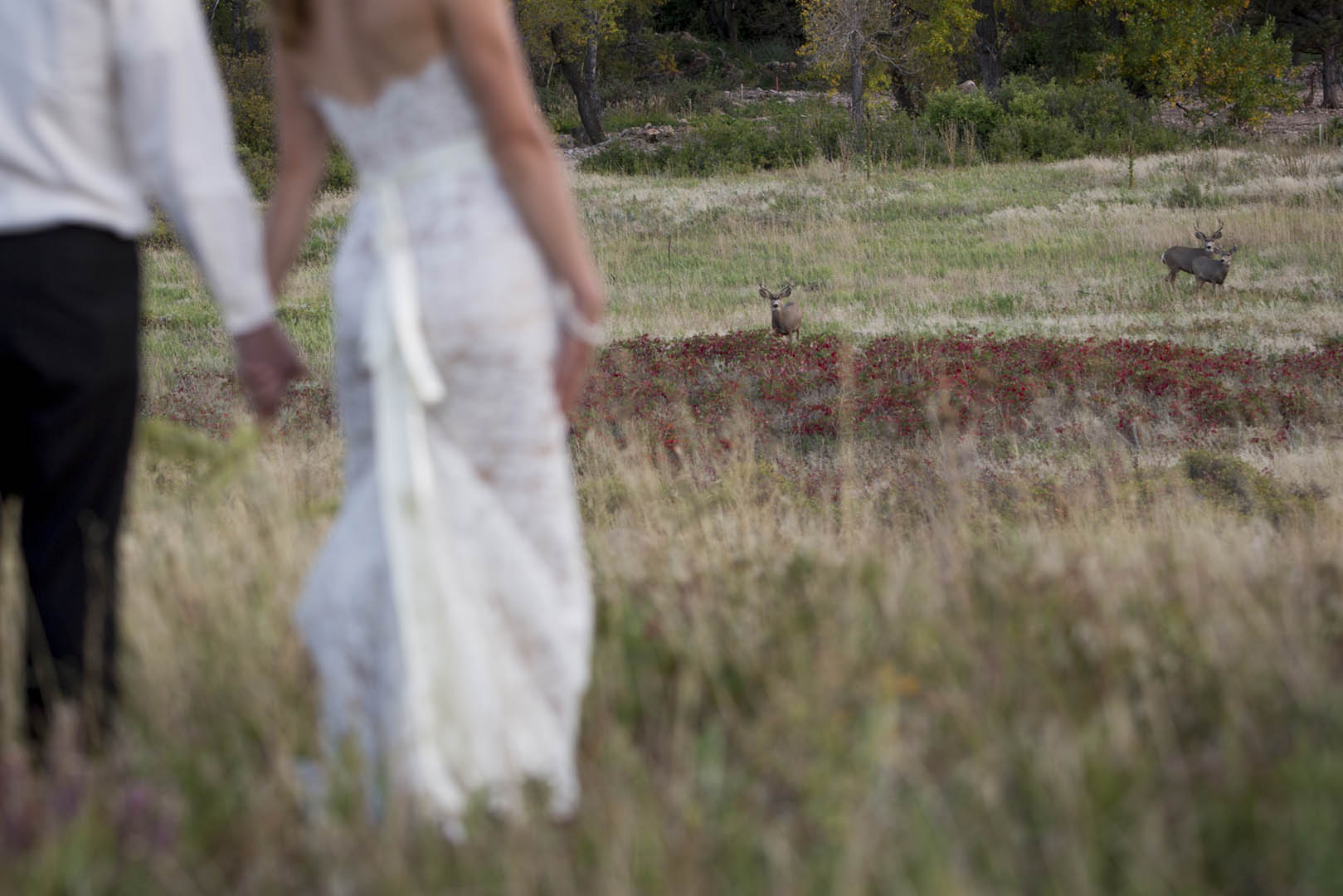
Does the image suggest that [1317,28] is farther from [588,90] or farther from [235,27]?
[235,27]

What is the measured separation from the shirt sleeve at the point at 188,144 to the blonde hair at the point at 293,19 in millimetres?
169

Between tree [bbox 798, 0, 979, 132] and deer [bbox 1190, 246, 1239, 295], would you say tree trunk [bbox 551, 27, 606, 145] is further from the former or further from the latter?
deer [bbox 1190, 246, 1239, 295]

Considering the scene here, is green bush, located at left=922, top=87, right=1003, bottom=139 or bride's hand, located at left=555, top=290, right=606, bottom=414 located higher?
bride's hand, located at left=555, top=290, right=606, bottom=414

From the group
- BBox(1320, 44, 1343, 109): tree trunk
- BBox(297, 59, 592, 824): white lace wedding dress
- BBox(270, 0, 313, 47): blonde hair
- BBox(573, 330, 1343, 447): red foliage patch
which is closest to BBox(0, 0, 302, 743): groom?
BBox(270, 0, 313, 47): blonde hair

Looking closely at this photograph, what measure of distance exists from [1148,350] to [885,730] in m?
11.8

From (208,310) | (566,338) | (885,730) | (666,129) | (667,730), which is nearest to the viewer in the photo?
(885,730)

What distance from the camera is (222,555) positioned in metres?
3.99

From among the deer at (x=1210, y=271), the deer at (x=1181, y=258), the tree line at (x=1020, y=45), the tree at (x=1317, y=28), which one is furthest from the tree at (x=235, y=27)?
the tree at (x=1317, y=28)

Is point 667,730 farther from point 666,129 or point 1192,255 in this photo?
point 666,129

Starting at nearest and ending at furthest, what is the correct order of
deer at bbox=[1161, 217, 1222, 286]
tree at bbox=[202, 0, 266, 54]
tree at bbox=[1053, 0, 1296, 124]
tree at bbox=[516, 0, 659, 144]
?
deer at bbox=[1161, 217, 1222, 286]
tree at bbox=[516, 0, 659, 144]
tree at bbox=[1053, 0, 1296, 124]
tree at bbox=[202, 0, 266, 54]

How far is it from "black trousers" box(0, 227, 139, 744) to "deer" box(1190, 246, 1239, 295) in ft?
54.0

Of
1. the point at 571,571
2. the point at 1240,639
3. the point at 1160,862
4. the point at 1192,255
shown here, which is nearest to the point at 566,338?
the point at 571,571

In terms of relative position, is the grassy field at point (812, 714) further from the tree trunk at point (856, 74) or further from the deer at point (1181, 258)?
the tree trunk at point (856, 74)

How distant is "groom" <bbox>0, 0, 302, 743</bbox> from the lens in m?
2.57
